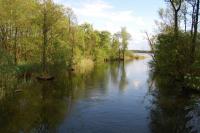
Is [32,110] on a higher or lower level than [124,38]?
lower

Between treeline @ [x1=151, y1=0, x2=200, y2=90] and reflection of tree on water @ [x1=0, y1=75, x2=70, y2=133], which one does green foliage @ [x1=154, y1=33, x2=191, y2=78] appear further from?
reflection of tree on water @ [x1=0, y1=75, x2=70, y2=133]

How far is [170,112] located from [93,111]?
6.68 m

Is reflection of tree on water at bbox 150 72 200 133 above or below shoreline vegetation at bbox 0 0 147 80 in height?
below

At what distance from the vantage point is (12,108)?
2448 centimetres

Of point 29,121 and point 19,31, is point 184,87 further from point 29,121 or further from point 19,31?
point 19,31

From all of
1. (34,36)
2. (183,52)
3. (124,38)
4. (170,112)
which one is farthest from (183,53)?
(124,38)

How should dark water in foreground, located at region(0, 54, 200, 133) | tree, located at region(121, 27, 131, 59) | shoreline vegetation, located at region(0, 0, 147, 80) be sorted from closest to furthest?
1. dark water in foreground, located at region(0, 54, 200, 133)
2. shoreline vegetation, located at region(0, 0, 147, 80)
3. tree, located at region(121, 27, 131, 59)

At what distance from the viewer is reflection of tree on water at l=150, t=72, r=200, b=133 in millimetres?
19202

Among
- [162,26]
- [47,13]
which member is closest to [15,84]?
[47,13]

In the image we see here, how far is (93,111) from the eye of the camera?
24.1 meters

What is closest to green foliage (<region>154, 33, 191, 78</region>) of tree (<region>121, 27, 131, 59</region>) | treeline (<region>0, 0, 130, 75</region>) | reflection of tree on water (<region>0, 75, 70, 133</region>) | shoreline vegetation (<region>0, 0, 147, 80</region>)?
reflection of tree on water (<region>0, 75, 70, 133</region>)

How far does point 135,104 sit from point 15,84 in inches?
596

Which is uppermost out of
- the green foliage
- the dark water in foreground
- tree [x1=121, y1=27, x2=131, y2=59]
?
tree [x1=121, y1=27, x2=131, y2=59]

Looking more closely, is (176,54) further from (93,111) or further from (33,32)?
(33,32)
